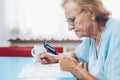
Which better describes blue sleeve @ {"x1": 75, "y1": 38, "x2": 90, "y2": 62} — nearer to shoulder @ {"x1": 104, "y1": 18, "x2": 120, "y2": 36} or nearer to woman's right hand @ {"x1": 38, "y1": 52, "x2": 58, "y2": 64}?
woman's right hand @ {"x1": 38, "y1": 52, "x2": 58, "y2": 64}

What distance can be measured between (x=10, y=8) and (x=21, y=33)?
366 mm

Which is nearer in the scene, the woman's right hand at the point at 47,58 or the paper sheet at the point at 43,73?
the paper sheet at the point at 43,73

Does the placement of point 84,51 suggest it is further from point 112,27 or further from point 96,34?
point 112,27

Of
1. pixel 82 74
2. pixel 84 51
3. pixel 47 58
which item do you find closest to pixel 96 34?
pixel 82 74

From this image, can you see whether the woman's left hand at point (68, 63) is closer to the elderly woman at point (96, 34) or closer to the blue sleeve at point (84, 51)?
the elderly woman at point (96, 34)

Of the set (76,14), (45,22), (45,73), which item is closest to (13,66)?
(45,73)

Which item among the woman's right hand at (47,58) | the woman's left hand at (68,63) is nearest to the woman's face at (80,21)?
the woman's left hand at (68,63)

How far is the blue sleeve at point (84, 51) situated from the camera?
160 cm

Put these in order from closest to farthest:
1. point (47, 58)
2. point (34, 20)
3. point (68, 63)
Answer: point (68, 63)
point (47, 58)
point (34, 20)

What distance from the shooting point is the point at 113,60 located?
1.08 m

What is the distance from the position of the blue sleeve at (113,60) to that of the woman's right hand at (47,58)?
0.71m

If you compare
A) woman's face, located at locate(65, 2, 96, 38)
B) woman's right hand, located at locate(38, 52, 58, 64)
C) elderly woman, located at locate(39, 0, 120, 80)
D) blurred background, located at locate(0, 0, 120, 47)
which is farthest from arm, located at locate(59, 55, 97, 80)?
blurred background, located at locate(0, 0, 120, 47)

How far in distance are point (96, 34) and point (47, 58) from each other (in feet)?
1.86

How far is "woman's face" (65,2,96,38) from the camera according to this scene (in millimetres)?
1228
